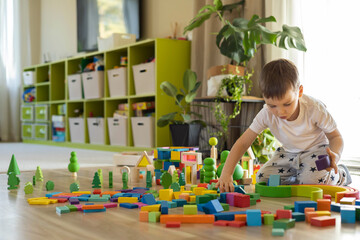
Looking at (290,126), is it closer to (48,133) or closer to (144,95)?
(144,95)

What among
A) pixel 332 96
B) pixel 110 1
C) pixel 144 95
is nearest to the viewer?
pixel 332 96

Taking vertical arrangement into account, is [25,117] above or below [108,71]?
below

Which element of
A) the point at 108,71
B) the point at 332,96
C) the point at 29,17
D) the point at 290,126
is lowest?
the point at 290,126

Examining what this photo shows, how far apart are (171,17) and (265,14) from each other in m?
1.26

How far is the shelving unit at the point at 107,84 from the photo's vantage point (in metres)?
3.50

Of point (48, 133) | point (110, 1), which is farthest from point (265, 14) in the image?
point (48, 133)

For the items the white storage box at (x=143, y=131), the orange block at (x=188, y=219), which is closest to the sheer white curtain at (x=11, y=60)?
the white storage box at (x=143, y=131)

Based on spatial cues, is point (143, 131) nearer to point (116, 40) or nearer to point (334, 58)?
point (116, 40)

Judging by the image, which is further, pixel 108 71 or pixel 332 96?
pixel 108 71

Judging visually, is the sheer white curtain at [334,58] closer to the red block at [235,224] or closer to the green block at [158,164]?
the green block at [158,164]

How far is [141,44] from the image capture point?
3699 mm

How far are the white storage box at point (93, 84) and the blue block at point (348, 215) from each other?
3.29 meters

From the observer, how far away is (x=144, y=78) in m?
3.64

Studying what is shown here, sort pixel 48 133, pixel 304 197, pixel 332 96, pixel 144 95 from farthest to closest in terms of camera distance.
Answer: pixel 48 133, pixel 144 95, pixel 332 96, pixel 304 197
